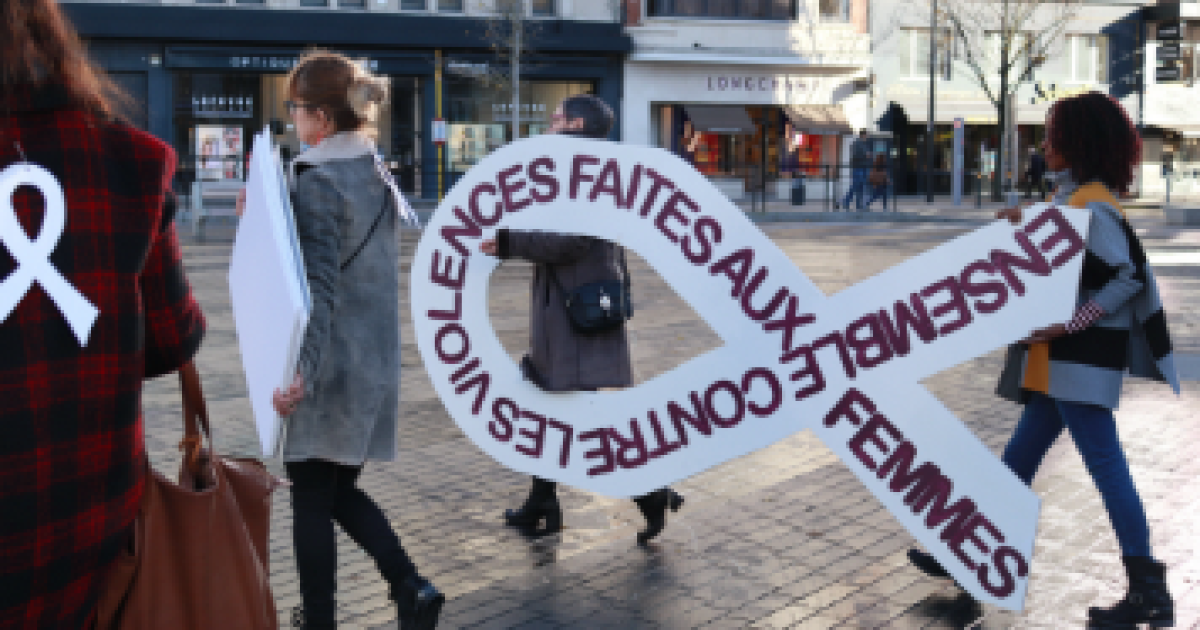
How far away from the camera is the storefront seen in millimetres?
35750

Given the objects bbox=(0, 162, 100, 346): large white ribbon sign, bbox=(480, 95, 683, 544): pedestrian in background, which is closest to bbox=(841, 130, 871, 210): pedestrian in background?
bbox=(480, 95, 683, 544): pedestrian in background

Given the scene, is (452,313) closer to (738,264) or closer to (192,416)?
(738,264)

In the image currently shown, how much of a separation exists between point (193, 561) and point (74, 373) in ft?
1.54

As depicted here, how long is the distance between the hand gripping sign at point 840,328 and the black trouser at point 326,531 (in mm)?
943

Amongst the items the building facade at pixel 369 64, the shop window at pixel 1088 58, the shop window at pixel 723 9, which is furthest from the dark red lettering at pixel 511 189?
the shop window at pixel 1088 58

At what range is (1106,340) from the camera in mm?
4137

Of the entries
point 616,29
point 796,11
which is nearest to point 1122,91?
point 796,11

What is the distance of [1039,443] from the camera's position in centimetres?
445

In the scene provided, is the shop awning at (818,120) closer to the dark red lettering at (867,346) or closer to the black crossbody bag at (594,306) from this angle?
the black crossbody bag at (594,306)

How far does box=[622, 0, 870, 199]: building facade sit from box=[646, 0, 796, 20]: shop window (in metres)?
0.03

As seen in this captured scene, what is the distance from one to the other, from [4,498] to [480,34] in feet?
106

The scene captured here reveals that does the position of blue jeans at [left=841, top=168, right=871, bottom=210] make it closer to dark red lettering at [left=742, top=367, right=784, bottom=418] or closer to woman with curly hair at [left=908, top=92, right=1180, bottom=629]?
woman with curly hair at [left=908, top=92, right=1180, bottom=629]

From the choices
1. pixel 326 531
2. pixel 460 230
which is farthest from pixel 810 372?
pixel 326 531

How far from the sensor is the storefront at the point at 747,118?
1407 inches
